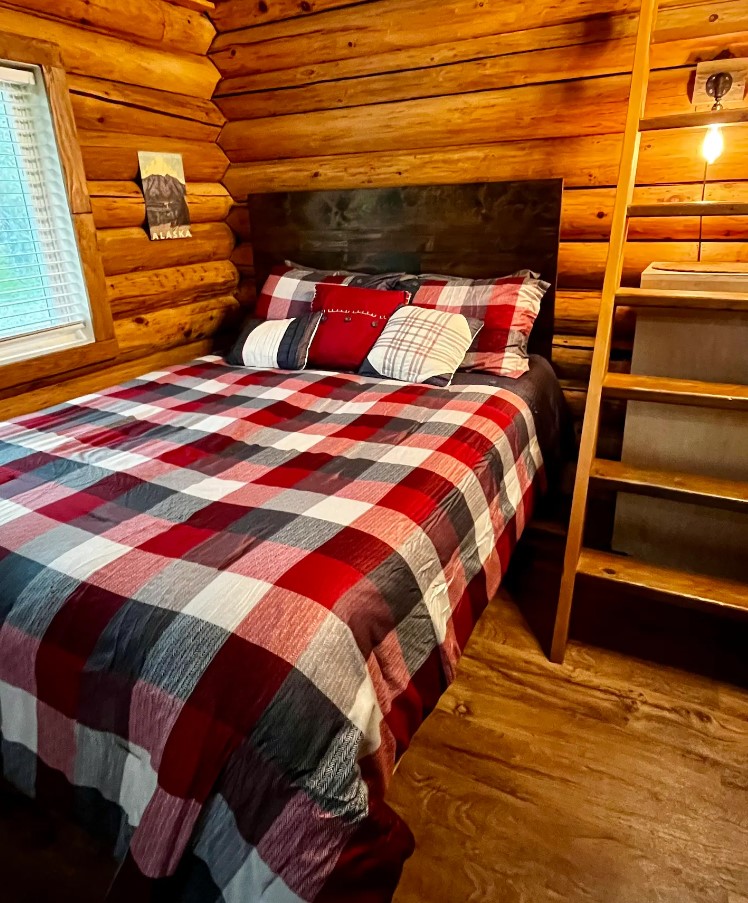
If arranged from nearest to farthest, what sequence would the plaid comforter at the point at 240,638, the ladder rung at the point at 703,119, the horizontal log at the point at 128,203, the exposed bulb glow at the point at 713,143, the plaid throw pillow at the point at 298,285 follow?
the plaid comforter at the point at 240,638 → the ladder rung at the point at 703,119 → the exposed bulb glow at the point at 713,143 → the horizontal log at the point at 128,203 → the plaid throw pillow at the point at 298,285

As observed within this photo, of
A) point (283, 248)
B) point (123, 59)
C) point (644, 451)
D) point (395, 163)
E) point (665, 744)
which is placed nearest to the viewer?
point (665, 744)

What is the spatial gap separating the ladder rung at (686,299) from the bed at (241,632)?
526mm

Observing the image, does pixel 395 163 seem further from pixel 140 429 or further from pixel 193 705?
pixel 193 705

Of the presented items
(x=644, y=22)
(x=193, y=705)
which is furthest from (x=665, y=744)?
(x=644, y=22)

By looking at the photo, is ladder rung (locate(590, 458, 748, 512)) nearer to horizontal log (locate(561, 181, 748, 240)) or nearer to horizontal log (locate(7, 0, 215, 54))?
horizontal log (locate(561, 181, 748, 240))

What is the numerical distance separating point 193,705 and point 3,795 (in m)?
0.81

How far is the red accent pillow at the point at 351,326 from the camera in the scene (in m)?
2.35

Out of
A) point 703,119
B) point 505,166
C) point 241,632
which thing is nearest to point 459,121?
point 505,166

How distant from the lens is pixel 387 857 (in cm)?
97

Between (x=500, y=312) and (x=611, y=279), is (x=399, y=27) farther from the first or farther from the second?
(x=611, y=279)

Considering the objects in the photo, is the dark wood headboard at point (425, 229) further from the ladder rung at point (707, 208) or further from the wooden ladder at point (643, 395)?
the ladder rung at point (707, 208)

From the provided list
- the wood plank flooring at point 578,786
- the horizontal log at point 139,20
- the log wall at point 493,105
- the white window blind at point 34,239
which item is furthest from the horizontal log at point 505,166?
the wood plank flooring at point 578,786

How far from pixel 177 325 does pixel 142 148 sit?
77 cm

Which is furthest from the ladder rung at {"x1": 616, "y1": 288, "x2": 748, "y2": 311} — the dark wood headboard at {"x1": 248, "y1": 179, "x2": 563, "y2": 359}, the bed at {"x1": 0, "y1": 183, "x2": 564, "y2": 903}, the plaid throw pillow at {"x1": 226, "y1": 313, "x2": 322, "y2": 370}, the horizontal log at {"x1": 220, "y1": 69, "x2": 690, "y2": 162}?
the plaid throw pillow at {"x1": 226, "y1": 313, "x2": 322, "y2": 370}
